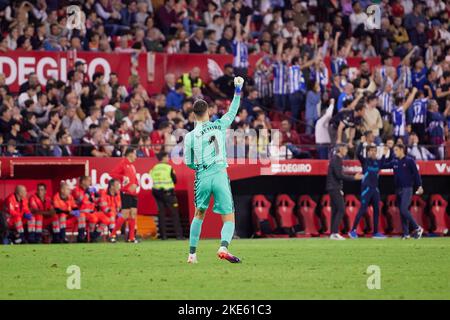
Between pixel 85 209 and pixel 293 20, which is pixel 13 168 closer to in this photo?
pixel 85 209

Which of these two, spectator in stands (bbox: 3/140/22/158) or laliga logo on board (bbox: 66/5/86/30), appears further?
laliga logo on board (bbox: 66/5/86/30)

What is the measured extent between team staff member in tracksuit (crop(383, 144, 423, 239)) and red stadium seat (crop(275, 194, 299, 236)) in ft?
9.81

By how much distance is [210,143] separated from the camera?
56.3 ft

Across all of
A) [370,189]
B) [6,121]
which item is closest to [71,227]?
[6,121]

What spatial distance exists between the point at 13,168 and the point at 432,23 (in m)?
17.4

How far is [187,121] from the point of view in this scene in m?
29.7

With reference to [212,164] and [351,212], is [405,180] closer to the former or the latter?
[351,212]

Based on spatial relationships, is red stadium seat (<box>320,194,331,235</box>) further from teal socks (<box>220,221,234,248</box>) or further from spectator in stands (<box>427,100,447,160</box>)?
teal socks (<box>220,221,234,248</box>)

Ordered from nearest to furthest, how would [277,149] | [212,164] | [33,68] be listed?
[212,164], [277,149], [33,68]

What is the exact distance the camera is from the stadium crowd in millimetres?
28203

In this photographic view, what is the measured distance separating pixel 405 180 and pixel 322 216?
2.96 m

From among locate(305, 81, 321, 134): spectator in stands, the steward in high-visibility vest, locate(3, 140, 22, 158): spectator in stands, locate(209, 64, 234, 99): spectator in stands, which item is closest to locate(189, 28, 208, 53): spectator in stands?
locate(209, 64, 234, 99): spectator in stands
